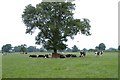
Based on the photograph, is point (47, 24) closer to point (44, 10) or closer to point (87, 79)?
point (44, 10)

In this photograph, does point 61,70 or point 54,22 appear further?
point 54,22

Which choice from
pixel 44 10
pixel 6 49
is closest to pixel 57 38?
pixel 44 10

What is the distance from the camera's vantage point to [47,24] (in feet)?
202

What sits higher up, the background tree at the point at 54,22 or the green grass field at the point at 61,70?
the background tree at the point at 54,22

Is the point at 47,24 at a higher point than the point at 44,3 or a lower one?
lower

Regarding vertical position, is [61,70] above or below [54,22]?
below

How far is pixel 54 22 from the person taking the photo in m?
61.8

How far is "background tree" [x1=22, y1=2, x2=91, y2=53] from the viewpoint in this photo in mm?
61500

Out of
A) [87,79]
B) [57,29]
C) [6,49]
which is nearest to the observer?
[87,79]

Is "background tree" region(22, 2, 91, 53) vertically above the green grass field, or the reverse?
"background tree" region(22, 2, 91, 53)

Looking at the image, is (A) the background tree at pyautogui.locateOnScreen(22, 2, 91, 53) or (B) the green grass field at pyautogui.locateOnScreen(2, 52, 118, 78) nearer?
(B) the green grass field at pyautogui.locateOnScreen(2, 52, 118, 78)

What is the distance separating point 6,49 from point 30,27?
13548 centimetres

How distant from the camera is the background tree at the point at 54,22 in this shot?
6150 cm

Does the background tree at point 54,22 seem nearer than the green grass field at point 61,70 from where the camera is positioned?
No
